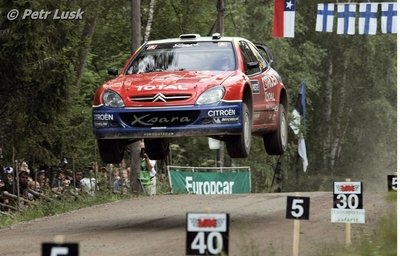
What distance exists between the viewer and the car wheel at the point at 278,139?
Result: 16.1 metres

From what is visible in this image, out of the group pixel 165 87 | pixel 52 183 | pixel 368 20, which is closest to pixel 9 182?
pixel 52 183

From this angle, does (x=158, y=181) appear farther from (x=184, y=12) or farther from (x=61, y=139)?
(x=184, y=12)

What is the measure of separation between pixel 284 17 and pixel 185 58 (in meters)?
12.9

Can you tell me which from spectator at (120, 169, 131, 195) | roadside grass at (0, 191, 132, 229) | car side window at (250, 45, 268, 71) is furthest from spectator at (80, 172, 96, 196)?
car side window at (250, 45, 268, 71)

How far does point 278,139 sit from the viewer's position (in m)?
16.1

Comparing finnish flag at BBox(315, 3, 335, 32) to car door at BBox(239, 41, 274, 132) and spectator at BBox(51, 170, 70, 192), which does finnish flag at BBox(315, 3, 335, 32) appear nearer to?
spectator at BBox(51, 170, 70, 192)

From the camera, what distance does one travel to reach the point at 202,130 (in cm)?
1388

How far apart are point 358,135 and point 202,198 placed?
101 ft

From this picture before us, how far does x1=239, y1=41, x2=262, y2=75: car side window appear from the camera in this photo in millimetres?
14945

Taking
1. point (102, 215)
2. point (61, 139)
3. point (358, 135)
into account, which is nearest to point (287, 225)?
point (102, 215)

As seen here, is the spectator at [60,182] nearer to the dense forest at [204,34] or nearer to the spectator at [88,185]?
the spectator at [88,185]

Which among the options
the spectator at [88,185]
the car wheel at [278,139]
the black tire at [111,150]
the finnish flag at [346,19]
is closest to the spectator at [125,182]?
the spectator at [88,185]

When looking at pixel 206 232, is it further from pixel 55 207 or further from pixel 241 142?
pixel 55 207

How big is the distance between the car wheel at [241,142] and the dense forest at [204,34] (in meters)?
7.15
